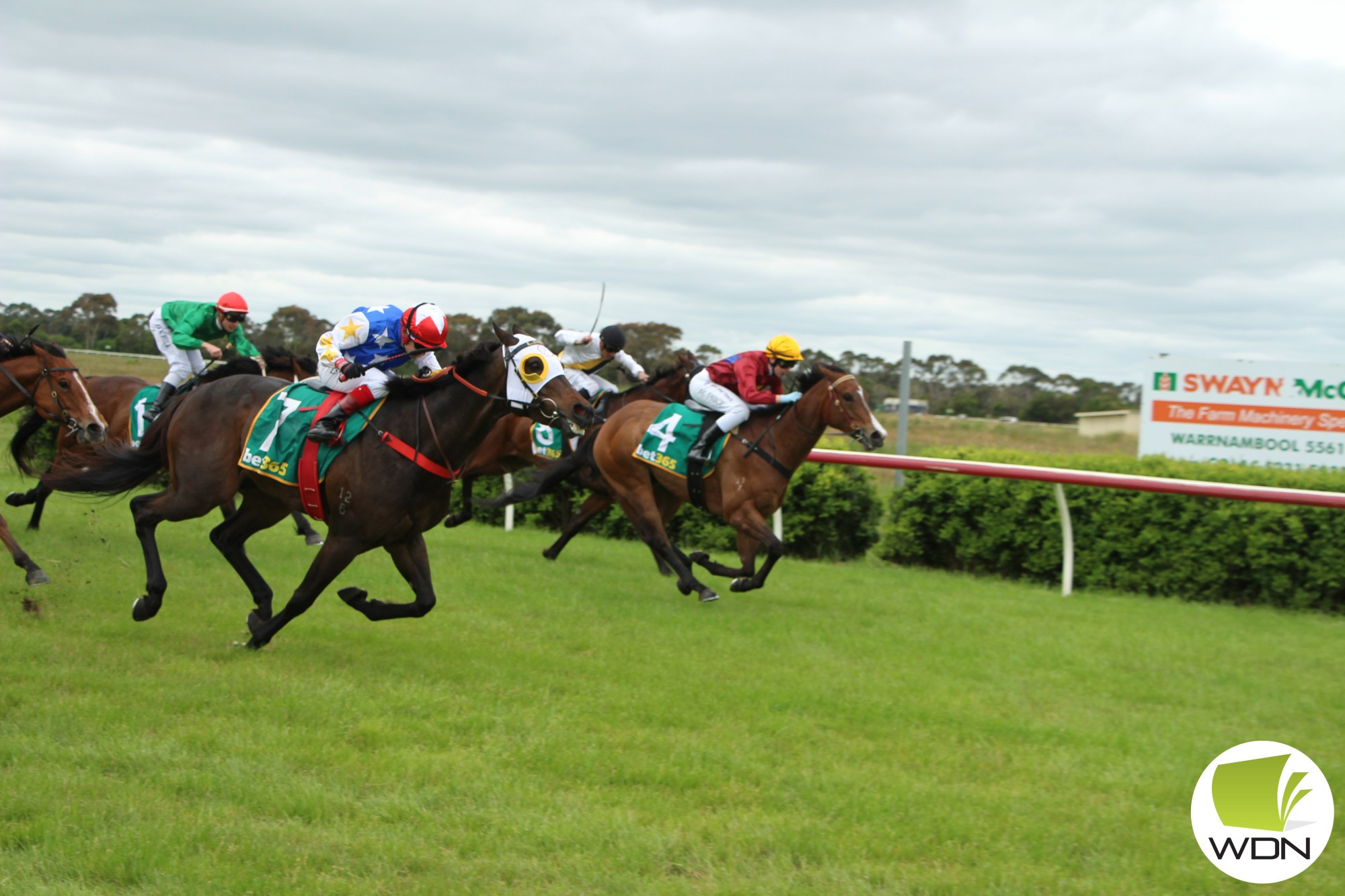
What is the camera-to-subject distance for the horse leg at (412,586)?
5.37 m

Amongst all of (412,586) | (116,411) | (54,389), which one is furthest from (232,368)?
(116,411)

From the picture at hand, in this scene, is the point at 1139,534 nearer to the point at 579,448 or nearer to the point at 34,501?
the point at 579,448

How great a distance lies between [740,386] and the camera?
7930 millimetres

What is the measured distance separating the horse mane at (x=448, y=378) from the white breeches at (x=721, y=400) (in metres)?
2.83

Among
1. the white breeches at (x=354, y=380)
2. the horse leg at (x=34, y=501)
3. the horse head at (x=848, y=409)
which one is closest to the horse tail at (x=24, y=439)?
the horse leg at (x=34, y=501)

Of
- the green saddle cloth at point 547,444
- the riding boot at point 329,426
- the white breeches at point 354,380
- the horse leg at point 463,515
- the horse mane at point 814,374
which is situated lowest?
the horse leg at point 463,515

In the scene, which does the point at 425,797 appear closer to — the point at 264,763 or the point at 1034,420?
the point at 264,763

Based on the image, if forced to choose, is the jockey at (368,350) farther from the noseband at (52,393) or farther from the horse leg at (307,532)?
the horse leg at (307,532)

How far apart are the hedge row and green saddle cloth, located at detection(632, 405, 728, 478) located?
2.68 m

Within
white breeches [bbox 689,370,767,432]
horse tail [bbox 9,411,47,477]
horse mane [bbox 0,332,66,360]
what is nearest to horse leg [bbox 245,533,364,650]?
white breeches [bbox 689,370,767,432]

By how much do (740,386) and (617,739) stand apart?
12.8 feet

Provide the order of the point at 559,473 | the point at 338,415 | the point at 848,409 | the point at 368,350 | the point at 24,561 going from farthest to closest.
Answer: the point at 559,473
the point at 848,409
the point at 24,561
the point at 368,350
the point at 338,415

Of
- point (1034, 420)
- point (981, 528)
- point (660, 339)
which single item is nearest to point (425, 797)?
point (981, 528)

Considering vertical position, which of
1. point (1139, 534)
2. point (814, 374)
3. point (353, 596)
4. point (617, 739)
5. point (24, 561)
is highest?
point (814, 374)
